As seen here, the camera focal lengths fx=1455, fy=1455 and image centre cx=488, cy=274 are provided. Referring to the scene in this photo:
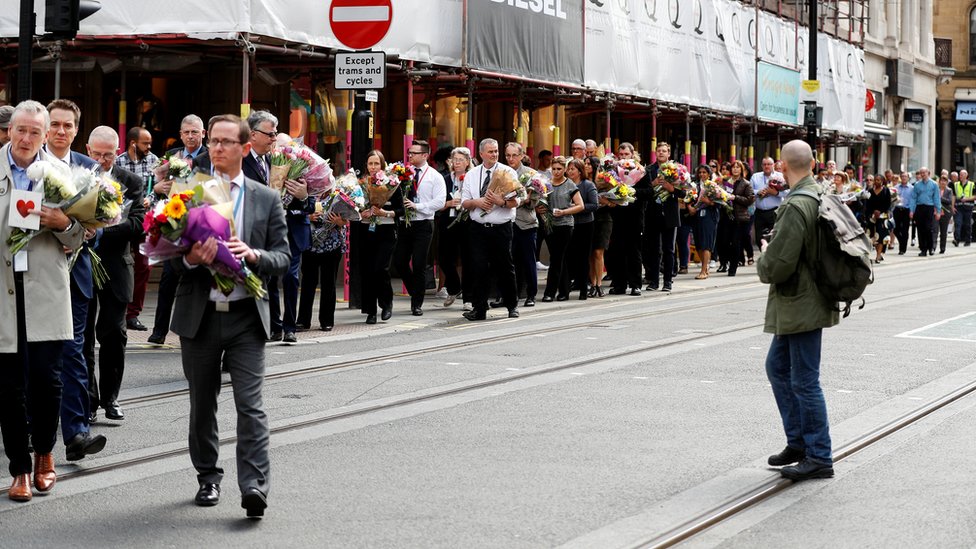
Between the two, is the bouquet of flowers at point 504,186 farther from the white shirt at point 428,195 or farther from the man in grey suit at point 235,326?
the man in grey suit at point 235,326

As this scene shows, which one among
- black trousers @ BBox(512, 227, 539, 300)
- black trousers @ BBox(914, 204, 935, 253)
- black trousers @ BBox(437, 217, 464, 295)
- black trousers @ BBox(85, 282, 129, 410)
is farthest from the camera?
black trousers @ BBox(914, 204, 935, 253)

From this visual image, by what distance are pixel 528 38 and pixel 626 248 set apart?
4.33 m

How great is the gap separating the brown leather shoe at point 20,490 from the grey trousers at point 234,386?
78cm

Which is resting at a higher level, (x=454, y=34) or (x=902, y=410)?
(x=454, y=34)

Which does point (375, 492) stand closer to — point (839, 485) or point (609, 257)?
point (839, 485)

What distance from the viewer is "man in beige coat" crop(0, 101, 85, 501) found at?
22.0ft

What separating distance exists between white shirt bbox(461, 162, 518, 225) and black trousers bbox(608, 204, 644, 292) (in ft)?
13.5

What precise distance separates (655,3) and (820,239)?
21.8 m

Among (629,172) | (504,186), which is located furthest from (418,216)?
(629,172)

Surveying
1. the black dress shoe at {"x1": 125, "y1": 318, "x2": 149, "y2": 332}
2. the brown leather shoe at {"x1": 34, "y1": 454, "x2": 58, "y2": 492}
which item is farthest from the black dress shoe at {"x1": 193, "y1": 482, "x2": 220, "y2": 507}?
the black dress shoe at {"x1": 125, "y1": 318, "x2": 149, "y2": 332}

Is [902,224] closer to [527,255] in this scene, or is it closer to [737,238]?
[737,238]

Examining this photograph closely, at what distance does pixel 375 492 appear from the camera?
6.85 metres

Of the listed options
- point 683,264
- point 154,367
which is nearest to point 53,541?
point 154,367

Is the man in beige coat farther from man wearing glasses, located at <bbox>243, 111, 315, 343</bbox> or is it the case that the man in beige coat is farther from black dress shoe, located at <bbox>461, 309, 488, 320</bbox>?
black dress shoe, located at <bbox>461, 309, 488, 320</bbox>
